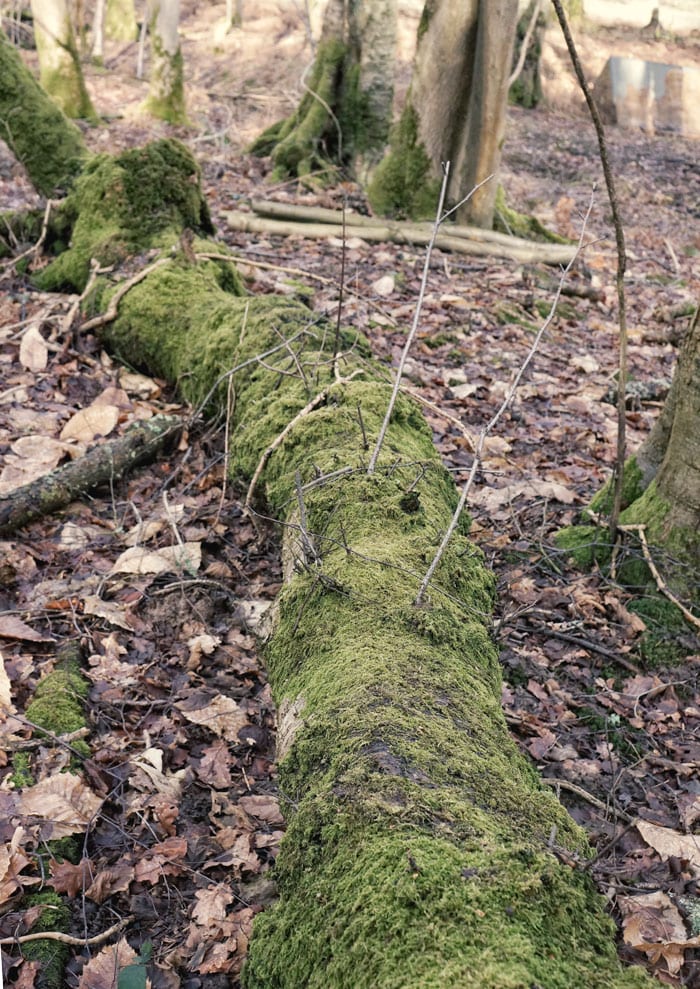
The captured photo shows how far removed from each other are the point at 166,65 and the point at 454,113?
7933 mm

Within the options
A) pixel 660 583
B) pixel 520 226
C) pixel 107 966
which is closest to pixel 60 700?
pixel 107 966

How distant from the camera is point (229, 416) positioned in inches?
180

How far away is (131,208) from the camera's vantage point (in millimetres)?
6430

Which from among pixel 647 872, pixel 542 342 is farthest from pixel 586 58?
pixel 647 872

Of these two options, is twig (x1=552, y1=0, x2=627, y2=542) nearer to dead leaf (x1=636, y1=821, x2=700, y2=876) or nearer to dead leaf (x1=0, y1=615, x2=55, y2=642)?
dead leaf (x1=636, y1=821, x2=700, y2=876)

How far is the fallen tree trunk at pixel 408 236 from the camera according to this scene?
29.2ft

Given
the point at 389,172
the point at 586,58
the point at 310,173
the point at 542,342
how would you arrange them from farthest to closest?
the point at 586,58 < the point at 310,173 < the point at 389,172 < the point at 542,342

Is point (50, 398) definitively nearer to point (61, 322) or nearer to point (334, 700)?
point (61, 322)

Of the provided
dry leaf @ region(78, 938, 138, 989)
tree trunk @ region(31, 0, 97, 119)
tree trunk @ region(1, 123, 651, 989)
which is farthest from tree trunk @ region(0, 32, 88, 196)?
dry leaf @ region(78, 938, 138, 989)

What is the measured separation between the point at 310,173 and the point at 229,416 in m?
7.35

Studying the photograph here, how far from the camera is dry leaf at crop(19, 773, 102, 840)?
265cm

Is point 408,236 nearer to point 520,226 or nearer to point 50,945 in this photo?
point 520,226

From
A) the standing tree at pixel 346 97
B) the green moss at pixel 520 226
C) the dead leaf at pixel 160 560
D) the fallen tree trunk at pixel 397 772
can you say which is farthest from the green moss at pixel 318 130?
the fallen tree trunk at pixel 397 772

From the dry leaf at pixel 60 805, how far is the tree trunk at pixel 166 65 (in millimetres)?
14454
